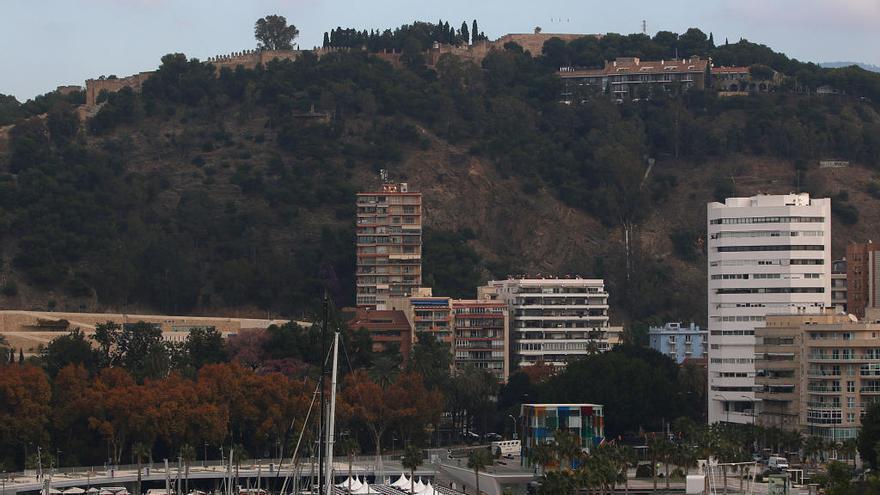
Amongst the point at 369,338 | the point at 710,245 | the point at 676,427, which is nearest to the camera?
the point at 676,427

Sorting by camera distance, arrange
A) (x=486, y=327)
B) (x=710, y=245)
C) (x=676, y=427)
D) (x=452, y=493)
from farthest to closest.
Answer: (x=486, y=327) < (x=710, y=245) < (x=676, y=427) < (x=452, y=493)

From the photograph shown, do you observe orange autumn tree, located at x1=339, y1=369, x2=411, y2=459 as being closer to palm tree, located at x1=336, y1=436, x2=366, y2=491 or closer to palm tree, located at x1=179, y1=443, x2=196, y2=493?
palm tree, located at x1=336, y1=436, x2=366, y2=491

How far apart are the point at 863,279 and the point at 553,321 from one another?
36.1 m

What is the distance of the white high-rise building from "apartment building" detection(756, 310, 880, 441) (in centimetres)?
1101

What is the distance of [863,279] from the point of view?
16550 centimetres

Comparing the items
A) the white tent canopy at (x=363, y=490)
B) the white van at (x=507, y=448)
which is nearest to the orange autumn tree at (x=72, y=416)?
the white tent canopy at (x=363, y=490)

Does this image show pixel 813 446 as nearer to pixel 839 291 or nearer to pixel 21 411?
pixel 839 291

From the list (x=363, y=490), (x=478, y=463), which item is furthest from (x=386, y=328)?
(x=363, y=490)

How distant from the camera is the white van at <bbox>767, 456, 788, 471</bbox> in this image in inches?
4952

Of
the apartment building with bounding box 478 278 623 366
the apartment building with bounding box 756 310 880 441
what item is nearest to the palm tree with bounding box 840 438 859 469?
the apartment building with bounding box 756 310 880 441

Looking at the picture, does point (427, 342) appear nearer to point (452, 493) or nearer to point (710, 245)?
point (710, 245)

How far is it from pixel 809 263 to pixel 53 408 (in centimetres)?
5624

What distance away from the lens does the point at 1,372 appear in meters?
140

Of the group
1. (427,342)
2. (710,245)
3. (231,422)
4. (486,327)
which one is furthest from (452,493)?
(486,327)
